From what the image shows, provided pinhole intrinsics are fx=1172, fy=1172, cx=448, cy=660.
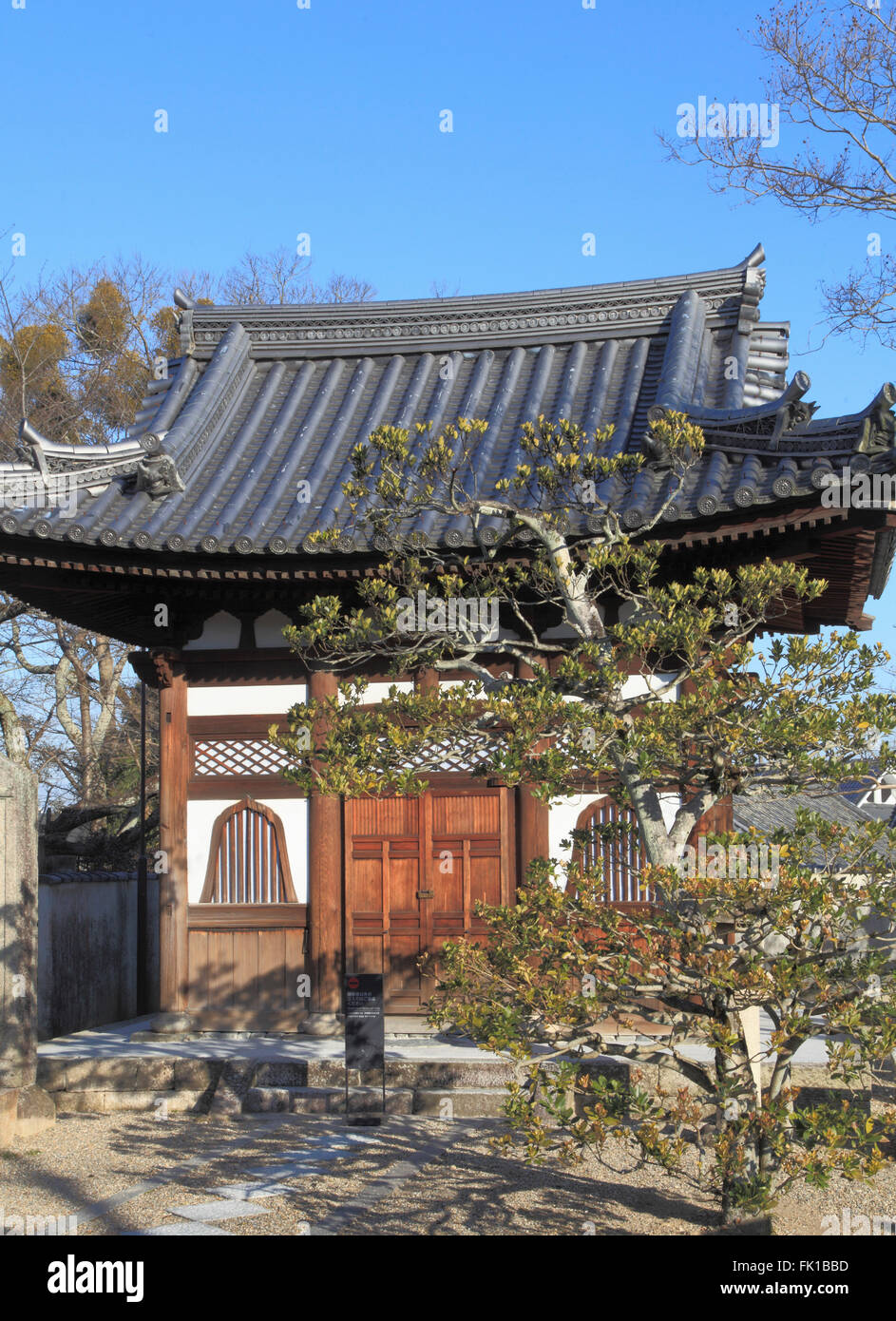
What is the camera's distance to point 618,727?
5.59m

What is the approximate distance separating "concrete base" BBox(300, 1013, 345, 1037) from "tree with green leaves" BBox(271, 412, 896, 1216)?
15.0 feet

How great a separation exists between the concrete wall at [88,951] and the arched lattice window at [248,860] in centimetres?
176

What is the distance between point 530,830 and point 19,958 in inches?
168

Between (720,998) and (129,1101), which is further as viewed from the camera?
(129,1101)

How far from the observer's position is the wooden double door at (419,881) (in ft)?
34.0

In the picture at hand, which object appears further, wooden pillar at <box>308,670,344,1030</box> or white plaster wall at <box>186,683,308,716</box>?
white plaster wall at <box>186,683,308,716</box>

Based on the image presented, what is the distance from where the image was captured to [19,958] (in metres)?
8.47

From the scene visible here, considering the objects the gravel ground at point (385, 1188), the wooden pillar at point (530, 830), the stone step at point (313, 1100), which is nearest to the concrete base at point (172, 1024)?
the stone step at point (313, 1100)

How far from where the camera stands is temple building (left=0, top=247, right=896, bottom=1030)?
9.37 m

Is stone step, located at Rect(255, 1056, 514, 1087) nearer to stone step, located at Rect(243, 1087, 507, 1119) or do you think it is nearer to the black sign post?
stone step, located at Rect(243, 1087, 507, 1119)

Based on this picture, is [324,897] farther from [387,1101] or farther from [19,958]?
[19,958]

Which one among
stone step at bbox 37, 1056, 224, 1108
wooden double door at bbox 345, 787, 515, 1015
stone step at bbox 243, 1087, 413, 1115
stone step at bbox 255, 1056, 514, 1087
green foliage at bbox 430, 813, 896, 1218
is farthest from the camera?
wooden double door at bbox 345, 787, 515, 1015

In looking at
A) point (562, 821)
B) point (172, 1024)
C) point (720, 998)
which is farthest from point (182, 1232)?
point (562, 821)

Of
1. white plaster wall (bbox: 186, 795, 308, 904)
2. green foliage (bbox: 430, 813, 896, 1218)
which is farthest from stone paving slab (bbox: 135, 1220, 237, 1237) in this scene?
white plaster wall (bbox: 186, 795, 308, 904)
